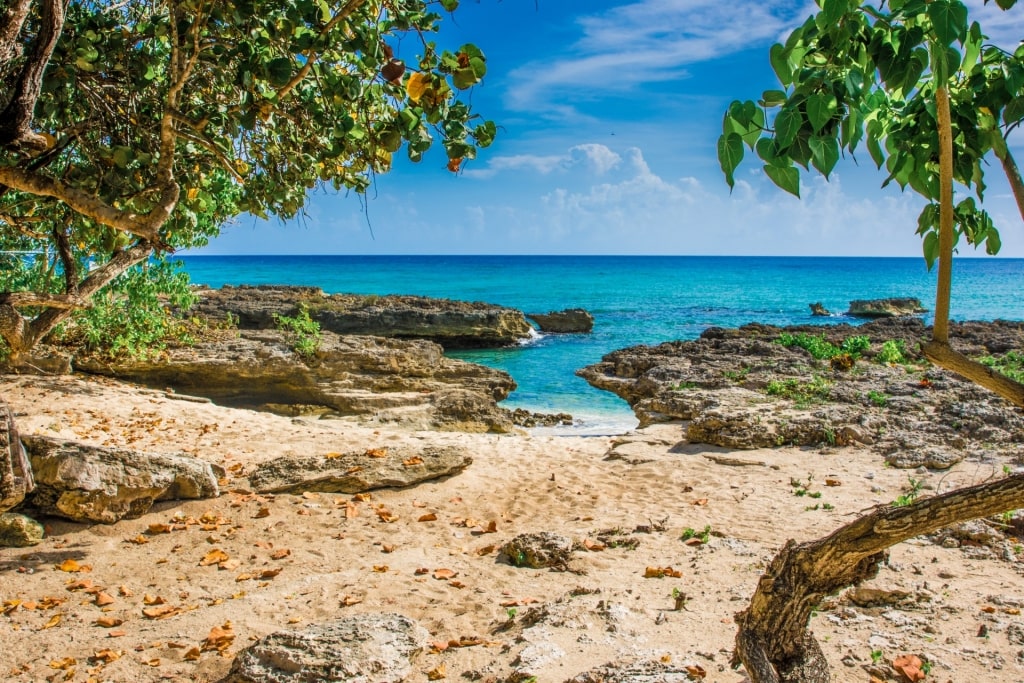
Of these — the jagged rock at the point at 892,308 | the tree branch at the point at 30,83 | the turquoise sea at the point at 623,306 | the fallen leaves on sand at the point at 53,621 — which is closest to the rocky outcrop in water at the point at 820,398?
the turquoise sea at the point at 623,306

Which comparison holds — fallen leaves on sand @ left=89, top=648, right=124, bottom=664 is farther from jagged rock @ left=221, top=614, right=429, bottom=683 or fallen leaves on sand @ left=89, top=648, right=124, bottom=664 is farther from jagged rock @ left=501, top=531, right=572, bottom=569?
jagged rock @ left=501, top=531, right=572, bottom=569

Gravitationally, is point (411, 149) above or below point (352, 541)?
above

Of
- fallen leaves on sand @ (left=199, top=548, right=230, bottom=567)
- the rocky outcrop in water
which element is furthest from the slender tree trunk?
the rocky outcrop in water

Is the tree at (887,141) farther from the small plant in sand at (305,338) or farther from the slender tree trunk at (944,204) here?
the small plant in sand at (305,338)

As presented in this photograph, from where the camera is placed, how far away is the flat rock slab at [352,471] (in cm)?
762

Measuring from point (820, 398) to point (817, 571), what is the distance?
9.45 metres

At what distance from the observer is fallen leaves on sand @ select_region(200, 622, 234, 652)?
4.46 metres

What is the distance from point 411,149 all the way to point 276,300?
29940 millimetres

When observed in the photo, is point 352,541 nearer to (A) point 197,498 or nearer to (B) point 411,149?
(A) point 197,498

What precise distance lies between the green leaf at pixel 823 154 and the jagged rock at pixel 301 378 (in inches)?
466

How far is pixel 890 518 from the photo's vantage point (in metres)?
2.46

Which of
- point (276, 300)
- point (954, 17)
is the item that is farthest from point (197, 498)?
point (276, 300)

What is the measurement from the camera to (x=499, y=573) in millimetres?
5961

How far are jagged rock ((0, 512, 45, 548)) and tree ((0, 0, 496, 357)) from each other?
1439 millimetres
